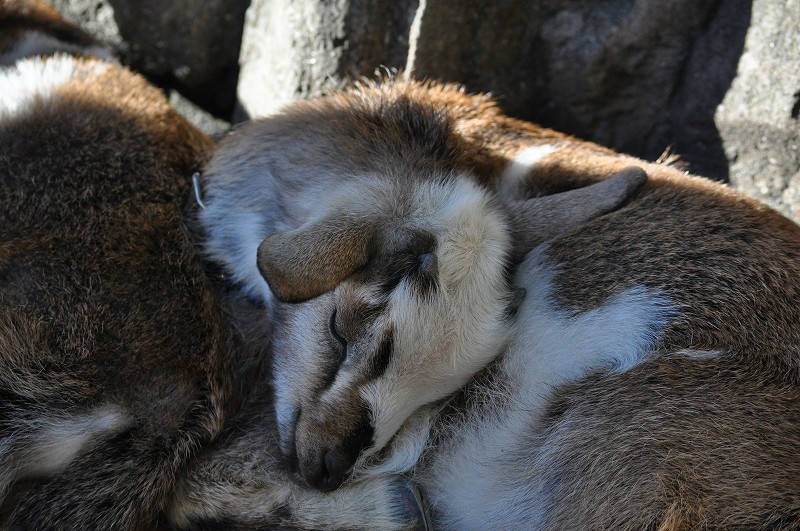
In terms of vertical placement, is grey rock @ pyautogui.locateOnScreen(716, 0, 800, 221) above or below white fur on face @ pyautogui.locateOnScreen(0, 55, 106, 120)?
above

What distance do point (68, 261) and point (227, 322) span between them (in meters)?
0.77

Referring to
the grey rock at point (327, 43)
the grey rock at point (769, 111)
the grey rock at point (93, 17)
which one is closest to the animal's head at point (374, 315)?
the grey rock at point (327, 43)

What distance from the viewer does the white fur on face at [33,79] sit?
427 centimetres

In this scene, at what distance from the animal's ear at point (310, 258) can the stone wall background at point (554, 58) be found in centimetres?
207

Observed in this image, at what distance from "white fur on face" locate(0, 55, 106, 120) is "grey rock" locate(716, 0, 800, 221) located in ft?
12.9

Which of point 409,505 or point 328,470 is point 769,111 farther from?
point 328,470

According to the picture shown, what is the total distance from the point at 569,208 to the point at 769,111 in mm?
2046

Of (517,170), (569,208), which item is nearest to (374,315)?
(569,208)

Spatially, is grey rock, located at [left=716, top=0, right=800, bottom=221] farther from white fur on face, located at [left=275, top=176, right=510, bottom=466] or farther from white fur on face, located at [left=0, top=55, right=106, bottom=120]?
white fur on face, located at [left=0, top=55, right=106, bottom=120]

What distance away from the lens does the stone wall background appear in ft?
16.9

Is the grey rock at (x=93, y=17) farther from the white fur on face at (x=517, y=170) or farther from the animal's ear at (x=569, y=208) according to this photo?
the animal's ear at (x=569, y=208)

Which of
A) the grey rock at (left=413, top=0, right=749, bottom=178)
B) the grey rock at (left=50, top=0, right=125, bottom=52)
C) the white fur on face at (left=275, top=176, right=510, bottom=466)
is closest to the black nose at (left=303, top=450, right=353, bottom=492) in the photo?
the white fur on face at (left=275, top=176, right=510, bottom=466)

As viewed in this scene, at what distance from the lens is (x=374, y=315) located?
136 inches

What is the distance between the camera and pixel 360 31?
16.9 ft
